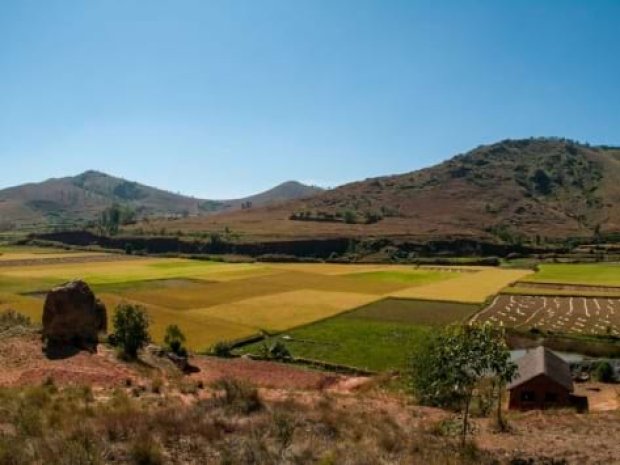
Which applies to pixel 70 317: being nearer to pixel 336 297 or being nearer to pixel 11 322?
pixel 11 322

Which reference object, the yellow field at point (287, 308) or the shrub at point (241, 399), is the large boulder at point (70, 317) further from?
the yellow field at point (287, 308)

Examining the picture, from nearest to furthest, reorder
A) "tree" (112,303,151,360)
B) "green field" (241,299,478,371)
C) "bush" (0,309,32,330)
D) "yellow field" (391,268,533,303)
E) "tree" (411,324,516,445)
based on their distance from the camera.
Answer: "tree" (411,324,516,445), "tree" (112,303,151,360), "bush" (0,309,32,330), "green field" (241,299,478,371), "yellow field" (391,268,533,303)

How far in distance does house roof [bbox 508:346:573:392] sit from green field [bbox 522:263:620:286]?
5836 centimetres

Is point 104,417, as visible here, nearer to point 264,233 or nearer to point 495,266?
point 495,266

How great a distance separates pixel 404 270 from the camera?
119 m

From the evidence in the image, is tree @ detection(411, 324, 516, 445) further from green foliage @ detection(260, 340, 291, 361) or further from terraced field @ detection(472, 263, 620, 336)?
terraced field @ detection(472, 263, 620, 336)

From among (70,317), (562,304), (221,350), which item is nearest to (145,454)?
(70,317)

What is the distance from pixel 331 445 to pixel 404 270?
106m

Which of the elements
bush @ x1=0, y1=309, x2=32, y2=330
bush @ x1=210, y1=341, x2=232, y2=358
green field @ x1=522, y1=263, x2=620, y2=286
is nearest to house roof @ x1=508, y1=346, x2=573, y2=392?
bush @ x1=210, y1=341, x2=232, y2=358

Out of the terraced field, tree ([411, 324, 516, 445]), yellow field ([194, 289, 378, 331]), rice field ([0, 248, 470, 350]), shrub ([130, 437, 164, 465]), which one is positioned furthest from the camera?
yellow field ([194, 289, 378, 331])

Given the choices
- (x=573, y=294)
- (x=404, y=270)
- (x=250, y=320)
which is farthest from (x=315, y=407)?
(x=404, y=270)

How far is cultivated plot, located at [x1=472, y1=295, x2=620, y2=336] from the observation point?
200 feet

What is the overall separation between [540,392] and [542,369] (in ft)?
4.58

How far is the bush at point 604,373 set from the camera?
145ft
